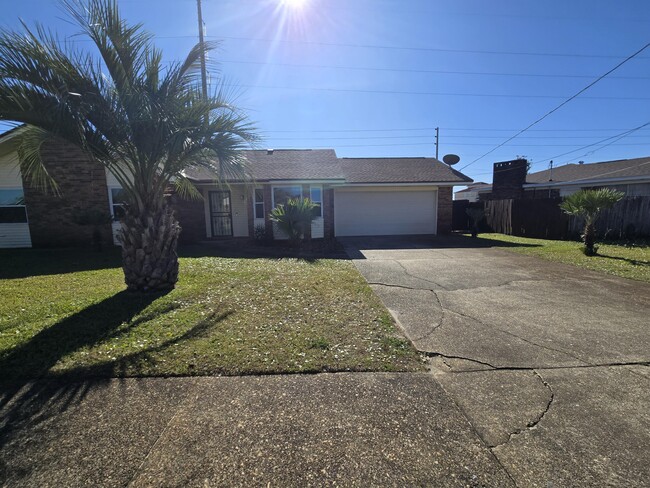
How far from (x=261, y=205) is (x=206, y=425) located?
11.8 m

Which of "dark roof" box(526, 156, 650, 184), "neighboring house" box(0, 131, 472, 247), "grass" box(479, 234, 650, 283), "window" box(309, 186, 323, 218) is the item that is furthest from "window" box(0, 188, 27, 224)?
"dark roof" box(526, 156, 650, 184)

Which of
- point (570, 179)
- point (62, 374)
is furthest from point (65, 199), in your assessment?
point (570, 179)

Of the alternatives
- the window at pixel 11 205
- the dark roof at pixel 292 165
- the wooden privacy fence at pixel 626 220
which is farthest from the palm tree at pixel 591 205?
the window at pixel 11 205

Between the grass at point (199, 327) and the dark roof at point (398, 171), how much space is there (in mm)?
Result: 9025

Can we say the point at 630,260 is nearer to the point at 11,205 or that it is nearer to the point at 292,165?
the point at 292,165

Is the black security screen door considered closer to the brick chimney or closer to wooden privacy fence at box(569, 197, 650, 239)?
wooden privacy fence at box(569, 197, 650, 239)

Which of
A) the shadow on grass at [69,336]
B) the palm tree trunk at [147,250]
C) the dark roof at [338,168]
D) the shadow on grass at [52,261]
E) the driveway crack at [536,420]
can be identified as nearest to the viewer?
the driveway crack at [536,420]

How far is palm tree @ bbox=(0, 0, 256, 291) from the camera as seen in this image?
4.20 meters

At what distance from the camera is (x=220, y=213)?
46.9 feet

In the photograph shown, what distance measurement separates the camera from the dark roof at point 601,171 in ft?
55.6

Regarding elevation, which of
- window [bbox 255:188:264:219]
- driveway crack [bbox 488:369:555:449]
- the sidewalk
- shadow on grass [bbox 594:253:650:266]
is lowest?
driveway crack [bbox 488:369:555:449]

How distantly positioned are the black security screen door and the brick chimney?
65.5 feet

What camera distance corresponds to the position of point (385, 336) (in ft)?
12.5

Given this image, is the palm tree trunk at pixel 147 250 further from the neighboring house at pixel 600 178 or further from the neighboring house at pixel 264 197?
the neighboring house at pixel 600 178
